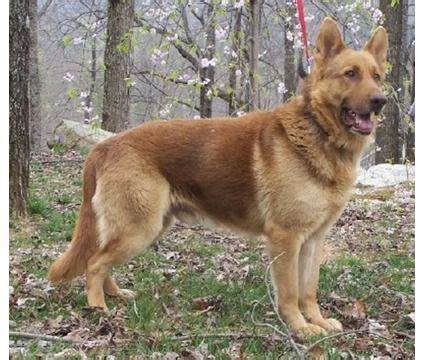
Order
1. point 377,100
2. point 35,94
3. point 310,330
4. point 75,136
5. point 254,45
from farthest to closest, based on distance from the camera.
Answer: point 35,94, point 75,136, point 254,45, point 310,330, point 377,100

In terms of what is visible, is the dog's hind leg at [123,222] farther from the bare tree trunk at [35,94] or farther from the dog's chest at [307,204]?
the bare tree trunk at [35,94]

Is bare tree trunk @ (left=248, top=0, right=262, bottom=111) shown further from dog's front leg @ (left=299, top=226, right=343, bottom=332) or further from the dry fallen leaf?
the dry fallen leaf

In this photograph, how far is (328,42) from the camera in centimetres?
480

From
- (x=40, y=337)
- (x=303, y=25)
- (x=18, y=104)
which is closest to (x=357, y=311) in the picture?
(x=40, y=337)

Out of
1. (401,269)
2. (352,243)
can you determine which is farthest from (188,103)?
(401,269)

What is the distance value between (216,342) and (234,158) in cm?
168

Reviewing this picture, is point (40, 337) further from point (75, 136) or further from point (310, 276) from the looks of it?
point (75, 136)

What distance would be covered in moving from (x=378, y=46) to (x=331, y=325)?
2.30 meters

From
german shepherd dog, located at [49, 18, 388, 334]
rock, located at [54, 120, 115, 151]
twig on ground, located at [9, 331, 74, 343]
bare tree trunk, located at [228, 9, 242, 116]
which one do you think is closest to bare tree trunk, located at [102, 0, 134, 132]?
rock, located at [54, 120, 115, 151]

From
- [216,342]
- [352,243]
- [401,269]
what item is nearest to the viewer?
[216,342]

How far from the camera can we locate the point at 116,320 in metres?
4.29

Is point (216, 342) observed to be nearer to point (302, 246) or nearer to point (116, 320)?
point (116, 320)

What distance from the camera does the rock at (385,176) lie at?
40.7 feet

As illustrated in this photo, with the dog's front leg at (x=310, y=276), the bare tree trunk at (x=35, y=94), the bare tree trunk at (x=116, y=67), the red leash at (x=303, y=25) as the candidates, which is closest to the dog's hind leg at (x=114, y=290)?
the dog's front leg at (x=310, y=276)
